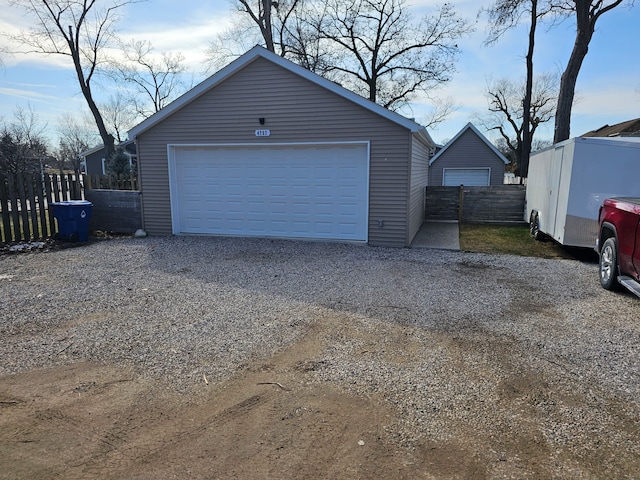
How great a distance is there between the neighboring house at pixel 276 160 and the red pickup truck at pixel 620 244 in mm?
3748

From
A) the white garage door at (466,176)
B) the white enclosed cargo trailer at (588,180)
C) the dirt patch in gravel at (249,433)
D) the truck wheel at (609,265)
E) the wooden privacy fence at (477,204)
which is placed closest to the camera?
the dirt patch in gravel at (249,433)

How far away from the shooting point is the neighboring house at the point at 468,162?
2228cm

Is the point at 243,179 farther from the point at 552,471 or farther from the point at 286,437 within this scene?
the point at 552,471

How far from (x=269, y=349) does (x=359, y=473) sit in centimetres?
179

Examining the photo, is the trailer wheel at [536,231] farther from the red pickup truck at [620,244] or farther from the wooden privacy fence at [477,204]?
the red pickup truck at [620,244]

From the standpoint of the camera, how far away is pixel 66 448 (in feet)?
8.13

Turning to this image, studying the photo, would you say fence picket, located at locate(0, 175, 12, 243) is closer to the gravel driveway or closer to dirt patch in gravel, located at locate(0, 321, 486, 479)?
the gravel driveway

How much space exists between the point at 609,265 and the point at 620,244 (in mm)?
567

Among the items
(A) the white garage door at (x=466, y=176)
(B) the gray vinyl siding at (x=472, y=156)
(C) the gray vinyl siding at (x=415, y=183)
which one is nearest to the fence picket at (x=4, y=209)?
(C) the gray vinyl siding at (x=415, y=183)

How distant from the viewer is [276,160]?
962 cm

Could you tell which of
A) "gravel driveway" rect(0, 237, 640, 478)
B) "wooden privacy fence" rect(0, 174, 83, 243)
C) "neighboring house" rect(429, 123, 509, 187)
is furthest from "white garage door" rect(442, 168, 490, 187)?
"wooden privacy fence" rect(0, 174, 83, 243)

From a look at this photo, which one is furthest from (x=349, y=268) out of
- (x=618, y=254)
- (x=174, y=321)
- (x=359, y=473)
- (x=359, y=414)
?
(x=359, y=473)

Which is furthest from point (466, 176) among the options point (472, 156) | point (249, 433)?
point (249, 433)

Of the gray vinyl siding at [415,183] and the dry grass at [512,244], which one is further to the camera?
the gray vinyl siding at [415,183]
